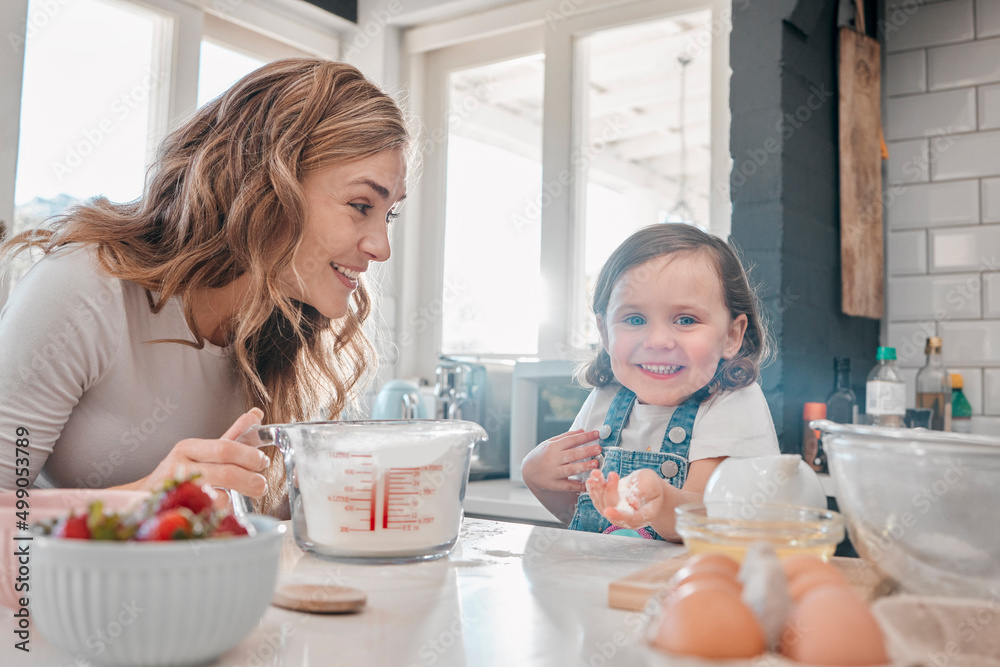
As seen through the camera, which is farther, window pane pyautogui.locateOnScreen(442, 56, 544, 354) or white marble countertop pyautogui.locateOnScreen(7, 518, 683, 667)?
window pane pyautogui.locateOnScreen(442, 56, 544, 354)

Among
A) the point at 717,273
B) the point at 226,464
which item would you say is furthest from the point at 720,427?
the point at 226,464

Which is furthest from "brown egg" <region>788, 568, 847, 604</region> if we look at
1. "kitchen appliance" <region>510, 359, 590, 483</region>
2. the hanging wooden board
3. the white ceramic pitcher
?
the hanging wooden board

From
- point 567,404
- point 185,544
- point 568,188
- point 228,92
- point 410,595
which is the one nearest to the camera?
point 185,544

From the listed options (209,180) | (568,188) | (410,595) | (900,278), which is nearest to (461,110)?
(568,188)

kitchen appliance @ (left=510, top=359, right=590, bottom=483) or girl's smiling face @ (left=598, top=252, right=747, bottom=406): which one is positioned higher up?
girl's smiling face @ (left=598, top=252, right=747, bottom=406)

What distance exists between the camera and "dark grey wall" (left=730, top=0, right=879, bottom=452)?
1.88 metres

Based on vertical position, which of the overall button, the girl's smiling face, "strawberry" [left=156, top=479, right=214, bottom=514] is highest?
the girl's smiling face

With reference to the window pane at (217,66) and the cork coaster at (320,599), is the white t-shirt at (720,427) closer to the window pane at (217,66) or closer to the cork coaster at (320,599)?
the cork coaster at (320,599)

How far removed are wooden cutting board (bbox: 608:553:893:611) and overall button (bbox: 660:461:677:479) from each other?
603 mm

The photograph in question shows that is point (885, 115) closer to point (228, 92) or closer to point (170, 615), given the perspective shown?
point (228, 92)

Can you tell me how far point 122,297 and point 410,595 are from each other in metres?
0.71

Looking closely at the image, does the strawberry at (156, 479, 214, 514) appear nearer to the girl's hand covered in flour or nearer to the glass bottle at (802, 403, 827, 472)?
the girl's hand covered in flour

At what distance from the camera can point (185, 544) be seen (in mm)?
444

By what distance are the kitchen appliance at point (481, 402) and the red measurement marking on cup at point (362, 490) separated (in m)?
1.57
